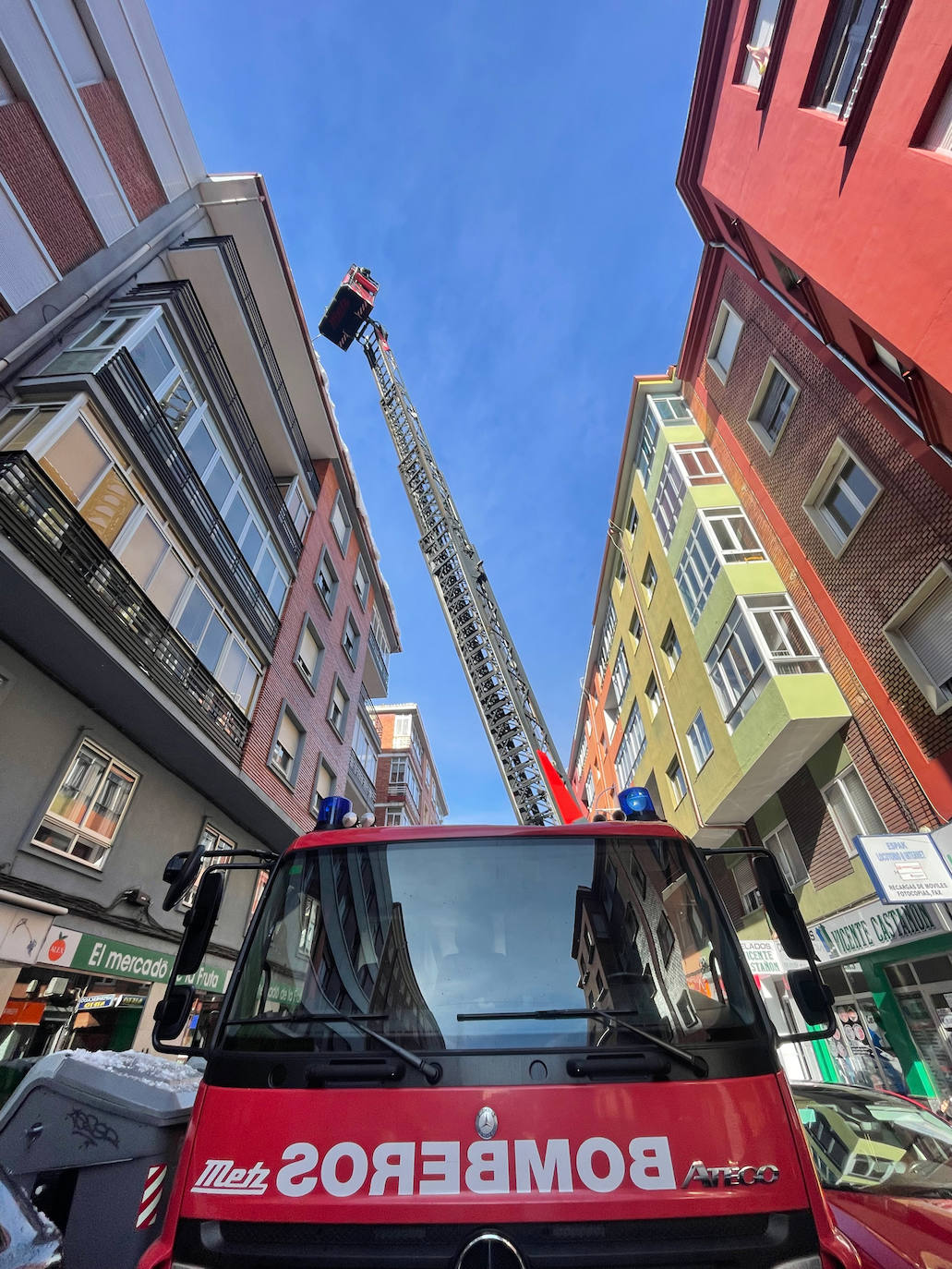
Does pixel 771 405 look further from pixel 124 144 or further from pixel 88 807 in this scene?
pixel 88 807

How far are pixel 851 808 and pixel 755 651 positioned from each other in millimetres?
3519

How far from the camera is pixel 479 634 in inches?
432

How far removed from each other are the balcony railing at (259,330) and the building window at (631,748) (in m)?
13.7

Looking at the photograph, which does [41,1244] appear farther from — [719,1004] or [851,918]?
[851,918]

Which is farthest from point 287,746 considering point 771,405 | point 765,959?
point 771,405

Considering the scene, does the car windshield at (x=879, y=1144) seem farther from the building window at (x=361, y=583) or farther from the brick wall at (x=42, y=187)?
the building window at (x=361, y=583)

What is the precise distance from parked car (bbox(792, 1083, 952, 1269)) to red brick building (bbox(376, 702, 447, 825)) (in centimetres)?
2949

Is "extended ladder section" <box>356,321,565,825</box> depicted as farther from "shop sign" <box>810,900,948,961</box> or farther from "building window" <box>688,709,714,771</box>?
"building window" <box>688,709,714,771</box>

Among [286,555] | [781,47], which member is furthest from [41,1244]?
[781,47]

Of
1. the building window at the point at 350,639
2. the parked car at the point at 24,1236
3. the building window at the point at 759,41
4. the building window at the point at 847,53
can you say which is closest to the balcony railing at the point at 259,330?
the building window at the point at 350,639

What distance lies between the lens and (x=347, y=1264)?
76.7 inches

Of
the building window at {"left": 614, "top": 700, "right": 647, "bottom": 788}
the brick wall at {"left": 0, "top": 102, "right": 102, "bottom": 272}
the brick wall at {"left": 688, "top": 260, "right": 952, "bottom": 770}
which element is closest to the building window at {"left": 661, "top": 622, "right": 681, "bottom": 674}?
the building window at {"left": 614, "top": 700, "right": 647, "bottom": 788}

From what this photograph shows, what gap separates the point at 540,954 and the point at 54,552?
25.7 feet

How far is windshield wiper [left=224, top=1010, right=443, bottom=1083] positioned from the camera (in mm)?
2230
